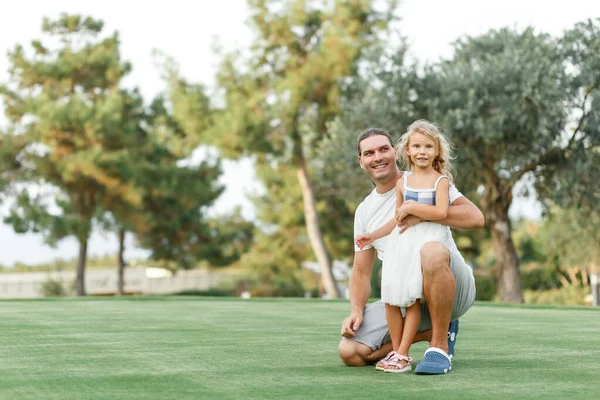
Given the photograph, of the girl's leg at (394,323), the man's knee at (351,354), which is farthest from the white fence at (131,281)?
the girl's leg at (394,323)

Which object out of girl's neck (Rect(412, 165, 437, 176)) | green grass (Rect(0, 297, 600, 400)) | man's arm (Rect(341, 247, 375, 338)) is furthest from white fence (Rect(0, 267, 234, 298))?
girl's neck (Rect(412, 165, 437, 176))

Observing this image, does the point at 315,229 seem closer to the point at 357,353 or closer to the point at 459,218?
the point at 357,353

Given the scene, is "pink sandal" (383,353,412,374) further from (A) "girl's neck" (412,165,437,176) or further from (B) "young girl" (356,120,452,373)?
(A) "girl's neck" (412,165,437,176)

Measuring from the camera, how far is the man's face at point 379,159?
5.73m

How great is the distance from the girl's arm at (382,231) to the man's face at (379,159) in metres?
0.25

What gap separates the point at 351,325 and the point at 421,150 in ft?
3.81

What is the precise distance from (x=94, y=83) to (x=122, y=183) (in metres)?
5.07

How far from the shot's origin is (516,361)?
226 inches

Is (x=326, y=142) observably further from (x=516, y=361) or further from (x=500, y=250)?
(x=516, y=361)

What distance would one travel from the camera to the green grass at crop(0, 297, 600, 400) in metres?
4.38

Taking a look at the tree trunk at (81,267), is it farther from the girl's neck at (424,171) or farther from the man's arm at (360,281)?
the girl's neck at (424,171)

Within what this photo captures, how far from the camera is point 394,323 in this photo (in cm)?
550

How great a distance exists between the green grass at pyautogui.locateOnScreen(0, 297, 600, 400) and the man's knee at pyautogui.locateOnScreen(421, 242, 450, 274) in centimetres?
57

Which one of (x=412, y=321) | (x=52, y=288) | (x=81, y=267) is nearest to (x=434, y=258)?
(x=412, y=321)
